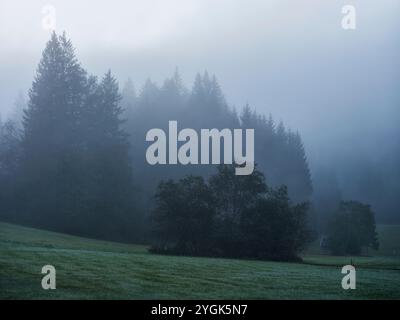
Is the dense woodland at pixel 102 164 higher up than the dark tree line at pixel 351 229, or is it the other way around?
the dense woodland at pixel 102 164

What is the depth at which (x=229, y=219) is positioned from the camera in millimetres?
32375

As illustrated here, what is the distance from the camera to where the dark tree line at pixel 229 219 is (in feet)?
103

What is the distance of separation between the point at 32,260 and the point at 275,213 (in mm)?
18041

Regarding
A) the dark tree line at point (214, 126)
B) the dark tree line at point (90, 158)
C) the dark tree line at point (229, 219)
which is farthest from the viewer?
the dark tree line at point (214, 126)

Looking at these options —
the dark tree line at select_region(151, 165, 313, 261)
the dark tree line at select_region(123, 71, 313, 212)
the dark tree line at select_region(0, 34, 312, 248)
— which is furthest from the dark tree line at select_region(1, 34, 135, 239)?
the dark tree line at select_region(151, 165, 313, 261)

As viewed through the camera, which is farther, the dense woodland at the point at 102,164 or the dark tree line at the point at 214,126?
the dark tree line at the point at 214,126

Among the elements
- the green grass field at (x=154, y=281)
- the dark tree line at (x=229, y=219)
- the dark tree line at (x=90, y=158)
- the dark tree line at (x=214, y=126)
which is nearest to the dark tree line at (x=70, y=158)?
the dark tree line at (x=90, y=158)

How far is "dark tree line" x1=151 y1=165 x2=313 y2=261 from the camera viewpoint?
103 ft

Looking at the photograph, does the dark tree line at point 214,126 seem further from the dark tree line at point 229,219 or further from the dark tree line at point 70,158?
the dark tree line at point 229,219

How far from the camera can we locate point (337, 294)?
15.1m

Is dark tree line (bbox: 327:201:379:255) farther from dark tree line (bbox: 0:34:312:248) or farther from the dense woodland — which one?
dark tree line (bbox: 0:34:312:248)
